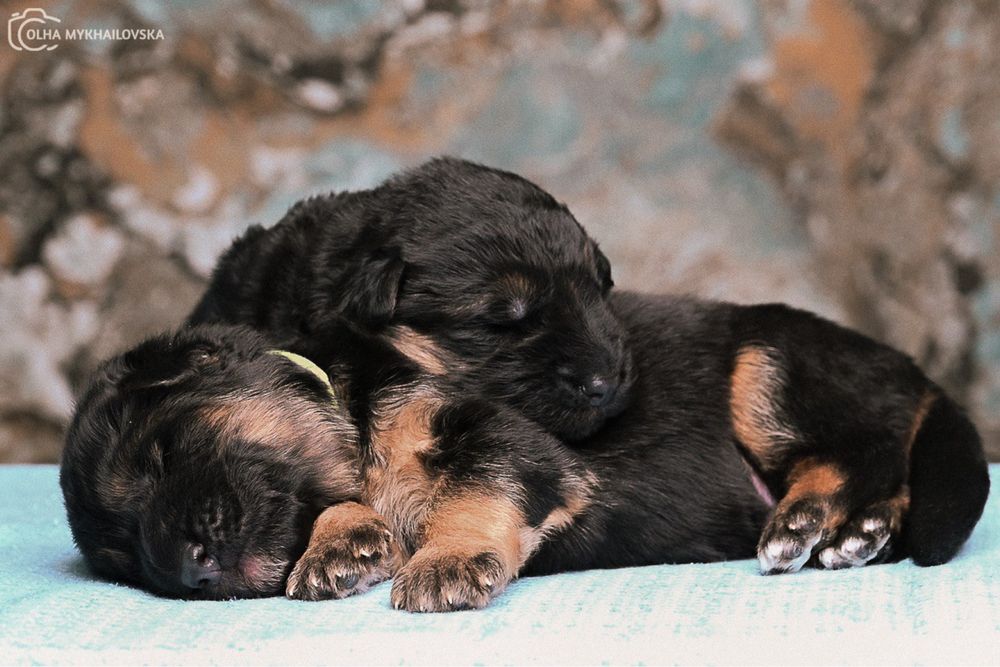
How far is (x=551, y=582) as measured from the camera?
3316mm

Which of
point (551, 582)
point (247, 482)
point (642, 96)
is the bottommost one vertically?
point (551, 582)

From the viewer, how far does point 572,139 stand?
6258 mm

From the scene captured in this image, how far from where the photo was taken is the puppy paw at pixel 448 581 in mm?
2965

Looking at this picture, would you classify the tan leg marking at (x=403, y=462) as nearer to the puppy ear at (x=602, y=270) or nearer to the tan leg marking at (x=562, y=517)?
the tan leg marking at (x=562, y=517)

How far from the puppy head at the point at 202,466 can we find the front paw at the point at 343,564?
11 centimetres

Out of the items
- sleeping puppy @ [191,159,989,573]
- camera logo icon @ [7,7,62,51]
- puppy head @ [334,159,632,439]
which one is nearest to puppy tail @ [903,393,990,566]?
sleeping puppy @ [191,159,989,573]

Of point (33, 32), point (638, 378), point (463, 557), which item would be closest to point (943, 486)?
point (638, 378)

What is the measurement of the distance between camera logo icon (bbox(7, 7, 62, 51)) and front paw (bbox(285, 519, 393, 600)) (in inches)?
158

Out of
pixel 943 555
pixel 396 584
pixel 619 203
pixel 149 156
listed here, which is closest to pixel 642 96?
pixel 619 203

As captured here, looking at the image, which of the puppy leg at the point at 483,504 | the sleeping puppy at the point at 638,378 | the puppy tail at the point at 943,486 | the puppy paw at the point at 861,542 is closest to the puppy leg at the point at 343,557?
the puppy leg at the point at 483,504

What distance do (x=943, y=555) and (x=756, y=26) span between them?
3468 mm

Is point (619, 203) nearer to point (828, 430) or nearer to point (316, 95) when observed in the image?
point (316, 95)

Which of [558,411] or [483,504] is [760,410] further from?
[483,504]

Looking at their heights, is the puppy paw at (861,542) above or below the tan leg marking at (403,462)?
below
